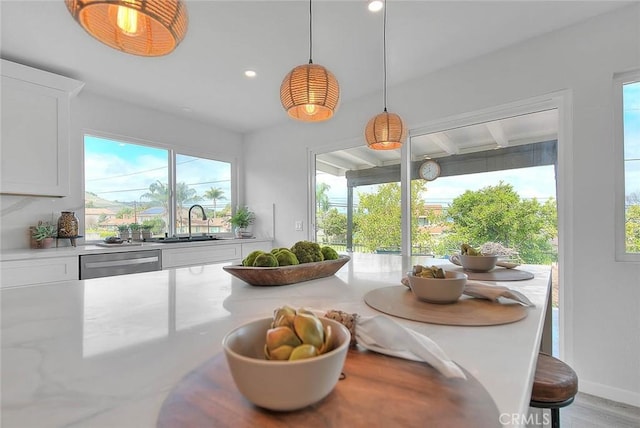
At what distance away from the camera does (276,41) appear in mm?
2230

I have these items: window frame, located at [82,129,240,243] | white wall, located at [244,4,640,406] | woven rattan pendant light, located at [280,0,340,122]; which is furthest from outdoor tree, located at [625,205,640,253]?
window frame, located at [82,129,240,243]

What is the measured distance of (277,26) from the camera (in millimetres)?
2064

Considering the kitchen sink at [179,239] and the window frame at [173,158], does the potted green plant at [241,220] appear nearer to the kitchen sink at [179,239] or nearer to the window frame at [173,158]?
the window frame at [173,158]

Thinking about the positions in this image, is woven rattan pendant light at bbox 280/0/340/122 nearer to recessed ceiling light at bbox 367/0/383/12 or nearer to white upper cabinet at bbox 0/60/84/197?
recessed ceiling light at bbox 367/0/383/12

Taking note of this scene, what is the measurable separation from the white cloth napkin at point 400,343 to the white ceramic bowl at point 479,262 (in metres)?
0.97

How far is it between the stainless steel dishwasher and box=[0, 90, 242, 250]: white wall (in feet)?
2.05

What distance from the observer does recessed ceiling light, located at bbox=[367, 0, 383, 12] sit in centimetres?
183

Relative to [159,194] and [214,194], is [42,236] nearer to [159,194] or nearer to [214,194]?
[159,194]

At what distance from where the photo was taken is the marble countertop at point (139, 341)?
392 mm

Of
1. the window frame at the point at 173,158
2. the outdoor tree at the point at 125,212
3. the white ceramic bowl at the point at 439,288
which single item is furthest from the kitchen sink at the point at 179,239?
the white ceramic bowl at the point at 439,288

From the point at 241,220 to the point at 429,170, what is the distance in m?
2.59

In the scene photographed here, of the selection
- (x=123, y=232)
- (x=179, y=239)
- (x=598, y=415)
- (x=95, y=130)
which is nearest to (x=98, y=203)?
(x=123, y=232)

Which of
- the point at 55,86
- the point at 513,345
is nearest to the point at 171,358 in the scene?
the point at 513,345

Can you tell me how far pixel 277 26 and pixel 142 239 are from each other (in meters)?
2.69
